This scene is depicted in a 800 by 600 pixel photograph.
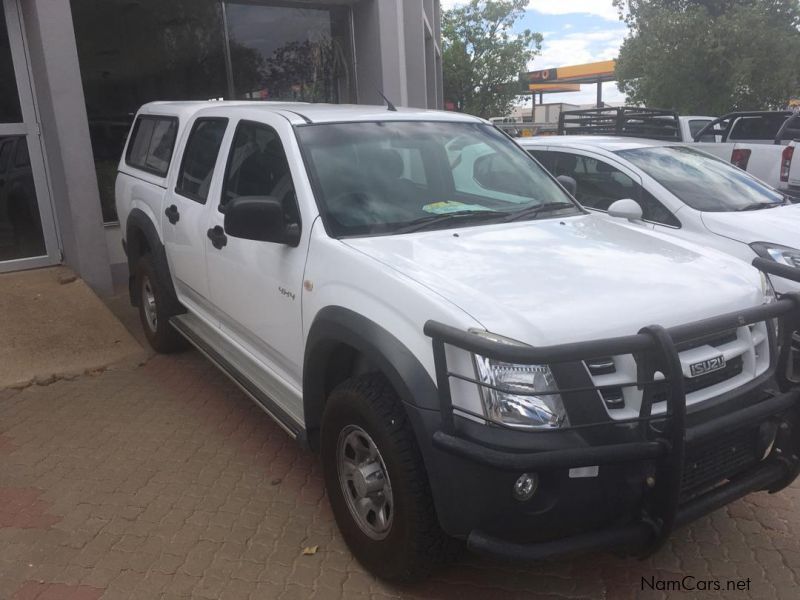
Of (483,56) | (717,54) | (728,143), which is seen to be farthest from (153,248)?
(483,56)

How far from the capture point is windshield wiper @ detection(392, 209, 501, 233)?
3.49 meters

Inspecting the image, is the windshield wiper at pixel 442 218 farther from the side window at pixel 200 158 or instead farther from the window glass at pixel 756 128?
the window glass at pixel 756 128

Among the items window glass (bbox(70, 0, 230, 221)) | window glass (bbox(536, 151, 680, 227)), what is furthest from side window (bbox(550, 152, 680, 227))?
window glass (bbox(70, 0, 230, 221))

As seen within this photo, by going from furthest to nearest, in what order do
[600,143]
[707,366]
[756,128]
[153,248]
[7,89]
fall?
1. [756,128]
2. [7,89]
3. [600,143]
4. [153,248]
5. [707,366]

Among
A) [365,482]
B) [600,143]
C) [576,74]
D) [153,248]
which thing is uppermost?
[576,74]

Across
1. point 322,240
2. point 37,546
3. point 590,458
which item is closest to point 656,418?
point 590,458

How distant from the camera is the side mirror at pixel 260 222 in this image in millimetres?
3354

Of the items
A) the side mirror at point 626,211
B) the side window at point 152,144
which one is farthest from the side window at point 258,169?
the side mirror at point 626,211

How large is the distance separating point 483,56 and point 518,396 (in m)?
39.8

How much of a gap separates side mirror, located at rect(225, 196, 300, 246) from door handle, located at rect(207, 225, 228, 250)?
743 mm

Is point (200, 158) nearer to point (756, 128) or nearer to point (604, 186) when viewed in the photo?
point (604, 186)

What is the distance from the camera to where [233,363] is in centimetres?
435

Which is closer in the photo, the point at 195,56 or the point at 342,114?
the point at 342,114

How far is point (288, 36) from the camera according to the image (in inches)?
420
